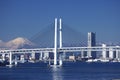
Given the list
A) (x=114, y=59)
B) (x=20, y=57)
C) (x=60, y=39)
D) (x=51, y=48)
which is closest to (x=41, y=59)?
(x=20, y=57)

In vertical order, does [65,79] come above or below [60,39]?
below

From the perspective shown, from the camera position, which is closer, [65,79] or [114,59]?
[65,79]

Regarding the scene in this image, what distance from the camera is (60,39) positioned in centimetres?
9719

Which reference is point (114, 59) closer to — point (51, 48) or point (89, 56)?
point (89, 56)

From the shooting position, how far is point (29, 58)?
179 metres

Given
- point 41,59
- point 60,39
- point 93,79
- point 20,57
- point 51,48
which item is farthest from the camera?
point 20,57

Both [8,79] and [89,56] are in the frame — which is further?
[89,56]

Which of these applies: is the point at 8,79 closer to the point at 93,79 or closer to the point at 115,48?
→ the point at 93,79

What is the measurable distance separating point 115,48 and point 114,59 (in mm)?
69205

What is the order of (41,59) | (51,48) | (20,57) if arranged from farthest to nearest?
(20,57), (41,59), (51,48)

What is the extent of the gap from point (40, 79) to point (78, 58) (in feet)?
407

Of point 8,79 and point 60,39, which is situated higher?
point 60,39

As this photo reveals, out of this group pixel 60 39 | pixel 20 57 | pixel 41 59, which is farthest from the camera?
pixel 20 57

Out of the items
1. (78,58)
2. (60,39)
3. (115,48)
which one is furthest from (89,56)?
(60,39)
